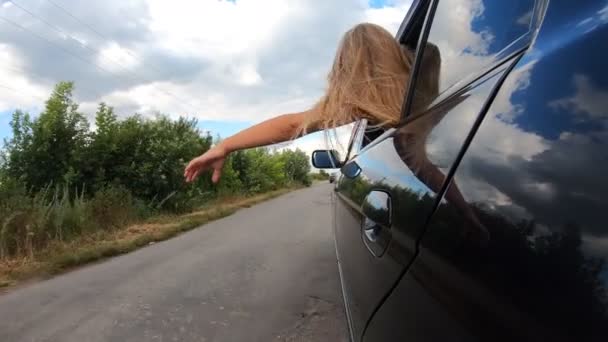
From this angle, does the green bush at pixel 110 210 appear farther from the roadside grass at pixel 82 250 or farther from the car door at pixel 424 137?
the car door at pixel 424 137

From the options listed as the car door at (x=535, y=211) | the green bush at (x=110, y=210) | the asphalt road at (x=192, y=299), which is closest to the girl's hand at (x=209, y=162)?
the car door at (x=535, y=211)

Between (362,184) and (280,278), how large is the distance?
11.3ft

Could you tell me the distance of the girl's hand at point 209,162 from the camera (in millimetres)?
1880

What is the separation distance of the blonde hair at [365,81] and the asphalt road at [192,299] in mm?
2084

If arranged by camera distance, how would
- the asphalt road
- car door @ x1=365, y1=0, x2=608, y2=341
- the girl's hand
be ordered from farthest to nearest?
the asphalt road → the girl's hand → car door @ x1=365, y1=0, x2=608, y2=341

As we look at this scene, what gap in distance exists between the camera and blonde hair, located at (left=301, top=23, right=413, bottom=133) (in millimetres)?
1627

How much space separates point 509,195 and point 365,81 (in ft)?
3.34

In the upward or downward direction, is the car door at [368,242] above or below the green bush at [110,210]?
above

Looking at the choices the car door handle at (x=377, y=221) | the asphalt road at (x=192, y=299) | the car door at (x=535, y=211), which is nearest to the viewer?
the car door at (x=535, y=211)

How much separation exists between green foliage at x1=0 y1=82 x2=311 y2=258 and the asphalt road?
2129 mm

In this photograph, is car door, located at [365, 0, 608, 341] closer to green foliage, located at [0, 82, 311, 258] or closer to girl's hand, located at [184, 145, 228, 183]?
girl's hand, located at [184, 145, 228, 183]

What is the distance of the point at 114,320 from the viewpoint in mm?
3803

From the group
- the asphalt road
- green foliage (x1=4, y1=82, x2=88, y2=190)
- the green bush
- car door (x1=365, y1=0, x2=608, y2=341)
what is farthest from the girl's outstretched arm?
green foliage (x1=4, y1=82, x2=88, y2=190)

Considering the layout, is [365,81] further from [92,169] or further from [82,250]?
[92,169]
